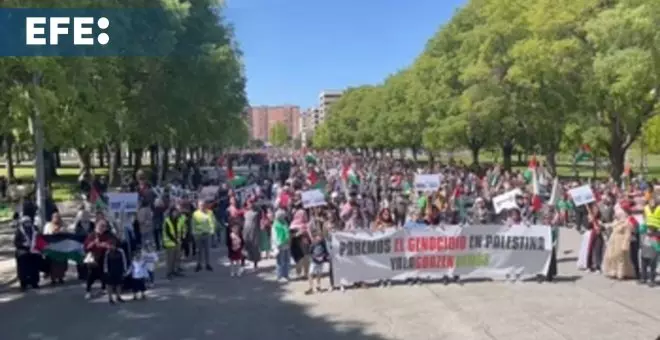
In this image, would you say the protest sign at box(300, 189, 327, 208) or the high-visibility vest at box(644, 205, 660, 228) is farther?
the protest sign at box(300, 189, 327, 208)

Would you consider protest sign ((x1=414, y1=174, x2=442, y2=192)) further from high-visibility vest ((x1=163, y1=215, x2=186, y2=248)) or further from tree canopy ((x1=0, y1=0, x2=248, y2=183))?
high-visibility vest ((x1=163, y1=215, x2=186, y2=248))

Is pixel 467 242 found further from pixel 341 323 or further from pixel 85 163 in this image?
pixel 85 163

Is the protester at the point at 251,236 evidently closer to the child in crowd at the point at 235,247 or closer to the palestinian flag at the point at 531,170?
the child in crowd at the point at 235,247

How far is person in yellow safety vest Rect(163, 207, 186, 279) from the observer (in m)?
16.0

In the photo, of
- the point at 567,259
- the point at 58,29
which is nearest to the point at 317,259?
the point at 567,259

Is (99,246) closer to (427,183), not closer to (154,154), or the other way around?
(427,183)

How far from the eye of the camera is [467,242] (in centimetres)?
1534

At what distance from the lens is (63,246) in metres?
15.8

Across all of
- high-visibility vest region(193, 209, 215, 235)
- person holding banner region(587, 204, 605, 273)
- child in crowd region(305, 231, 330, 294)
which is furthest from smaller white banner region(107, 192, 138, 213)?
person holding banner region(587, 204, 605, 273)

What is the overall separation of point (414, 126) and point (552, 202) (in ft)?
145

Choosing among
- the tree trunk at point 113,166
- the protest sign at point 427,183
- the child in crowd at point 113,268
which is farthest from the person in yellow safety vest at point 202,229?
the tree trunk at point 113,166

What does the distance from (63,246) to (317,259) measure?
526cm

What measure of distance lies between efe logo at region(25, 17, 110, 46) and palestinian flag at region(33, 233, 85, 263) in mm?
4166

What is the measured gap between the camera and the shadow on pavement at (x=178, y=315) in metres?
11.4
